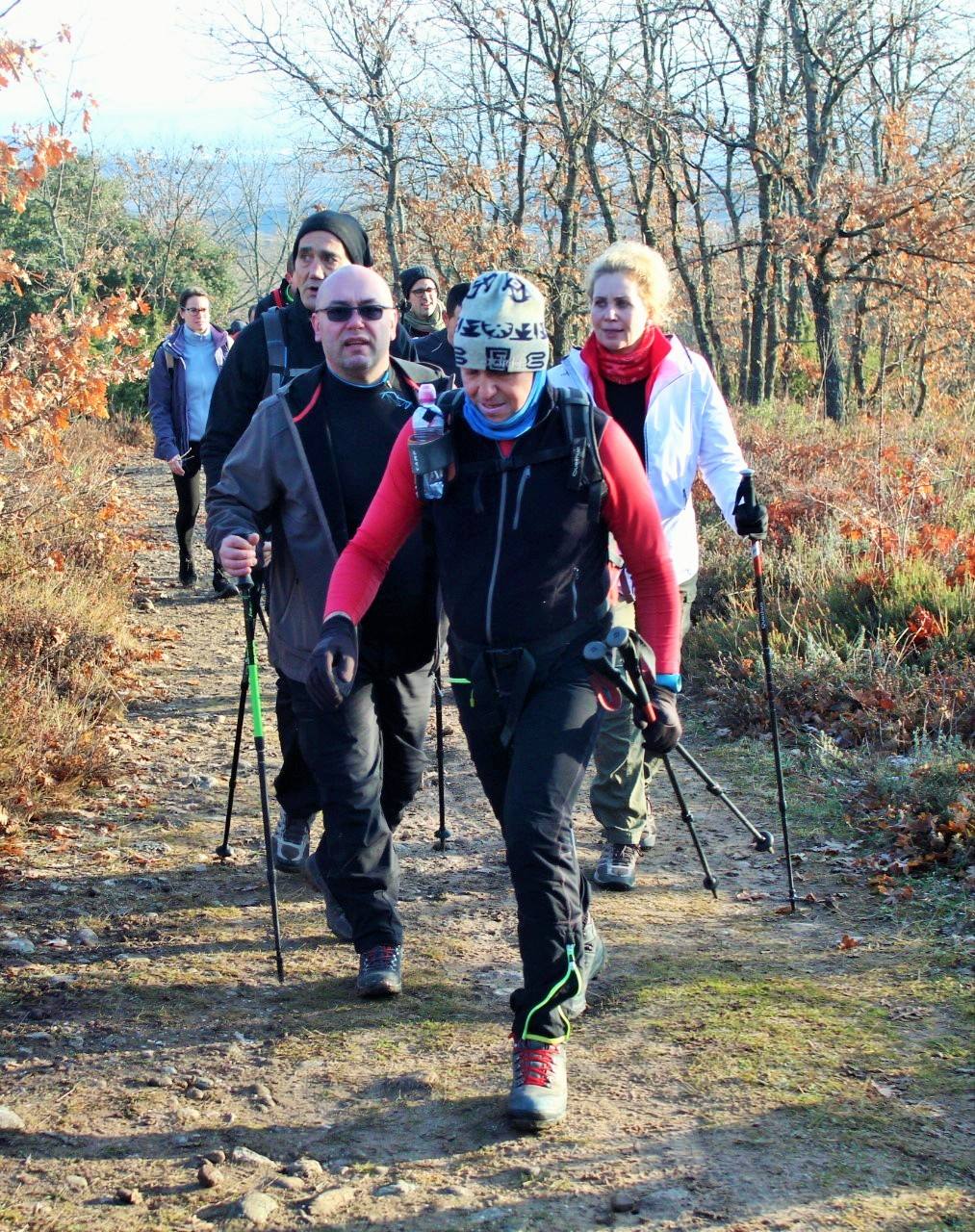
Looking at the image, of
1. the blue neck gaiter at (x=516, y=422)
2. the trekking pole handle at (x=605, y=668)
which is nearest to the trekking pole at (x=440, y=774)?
the trekking pole handle at (x=605, y=668)

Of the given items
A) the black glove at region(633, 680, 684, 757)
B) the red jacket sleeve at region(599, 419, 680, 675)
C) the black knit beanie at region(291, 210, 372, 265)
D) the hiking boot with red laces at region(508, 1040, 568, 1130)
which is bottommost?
the hiking boot with red laces at region(508, 1040, 568, 1130)

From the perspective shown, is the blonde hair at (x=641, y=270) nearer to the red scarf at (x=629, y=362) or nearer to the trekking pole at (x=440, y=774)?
the red scarf at (x=629, y=362)

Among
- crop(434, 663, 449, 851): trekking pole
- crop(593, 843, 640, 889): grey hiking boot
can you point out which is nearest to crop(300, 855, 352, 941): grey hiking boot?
crop(434, 663, 449, 851): trekking pole

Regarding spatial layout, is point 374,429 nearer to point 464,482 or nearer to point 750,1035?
point 464,482

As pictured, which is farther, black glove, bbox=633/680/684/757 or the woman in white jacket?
the woman in white jacket

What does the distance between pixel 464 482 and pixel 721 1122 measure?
73.8 inches

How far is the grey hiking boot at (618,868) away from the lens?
521cm

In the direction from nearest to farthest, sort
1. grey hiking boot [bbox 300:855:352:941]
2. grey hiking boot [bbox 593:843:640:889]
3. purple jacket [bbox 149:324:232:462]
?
grey hiking boot [bbox 300:855:352:941], grey hiking boot [bbox 593:843:640:889], purple jacket [bbox 149:324:232:462]

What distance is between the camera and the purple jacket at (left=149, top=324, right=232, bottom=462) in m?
10.1

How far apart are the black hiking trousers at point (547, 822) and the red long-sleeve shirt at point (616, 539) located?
219mm

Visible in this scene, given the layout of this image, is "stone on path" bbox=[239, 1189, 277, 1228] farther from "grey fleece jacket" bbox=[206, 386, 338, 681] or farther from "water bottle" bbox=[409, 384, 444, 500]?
"water bottle" bbox=[409, 384, 444, 500]

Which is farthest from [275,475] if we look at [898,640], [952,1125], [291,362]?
[898,640]

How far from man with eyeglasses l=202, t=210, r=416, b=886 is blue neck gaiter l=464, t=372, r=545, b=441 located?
4.55 feet

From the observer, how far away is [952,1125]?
134 inches
